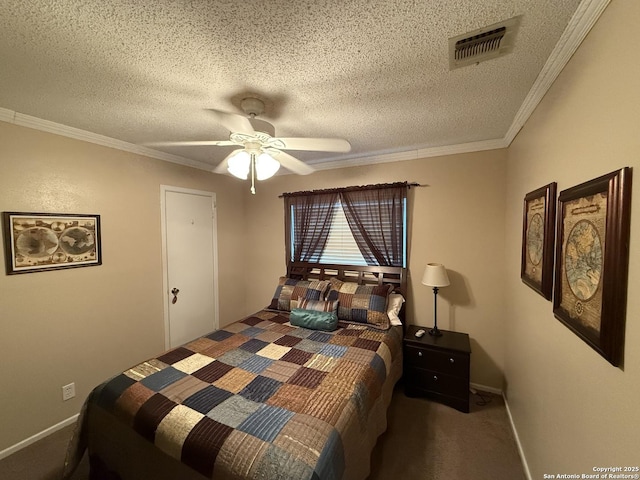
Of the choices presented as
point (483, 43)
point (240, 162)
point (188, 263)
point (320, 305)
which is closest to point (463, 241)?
point (320, 305)

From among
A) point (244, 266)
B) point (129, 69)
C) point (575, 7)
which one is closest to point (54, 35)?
point (129, 69)

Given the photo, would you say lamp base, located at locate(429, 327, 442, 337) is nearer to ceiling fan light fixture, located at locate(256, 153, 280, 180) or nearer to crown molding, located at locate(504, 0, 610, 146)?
crown molding, located at locate(504, 0, 610, 146)

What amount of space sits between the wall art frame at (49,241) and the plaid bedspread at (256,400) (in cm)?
116

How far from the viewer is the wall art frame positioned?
1817 millimetres

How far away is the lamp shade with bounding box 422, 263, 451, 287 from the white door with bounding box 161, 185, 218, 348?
101 inches

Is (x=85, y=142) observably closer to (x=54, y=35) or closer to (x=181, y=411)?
(x=54, y=35)

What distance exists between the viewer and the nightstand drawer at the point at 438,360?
2186mm

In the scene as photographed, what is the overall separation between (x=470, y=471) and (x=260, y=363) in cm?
156

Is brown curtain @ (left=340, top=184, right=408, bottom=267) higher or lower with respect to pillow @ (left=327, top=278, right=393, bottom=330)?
higher

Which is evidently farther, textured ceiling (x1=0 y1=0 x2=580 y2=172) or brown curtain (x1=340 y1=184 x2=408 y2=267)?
brown curtain (x1=340 y1=184 x2=408 y2=267)

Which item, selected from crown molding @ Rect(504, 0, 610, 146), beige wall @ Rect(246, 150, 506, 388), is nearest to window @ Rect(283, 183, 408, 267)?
beige wall @ Rect(246, 150, 506, 388)

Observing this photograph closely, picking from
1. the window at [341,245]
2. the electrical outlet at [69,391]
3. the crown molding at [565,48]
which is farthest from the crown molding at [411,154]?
the electrical outlet at [69,391]

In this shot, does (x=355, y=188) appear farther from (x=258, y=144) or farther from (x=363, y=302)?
(x=258, y=144)

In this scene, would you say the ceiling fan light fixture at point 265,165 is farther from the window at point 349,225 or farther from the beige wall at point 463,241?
the beige wall at point 463,241
